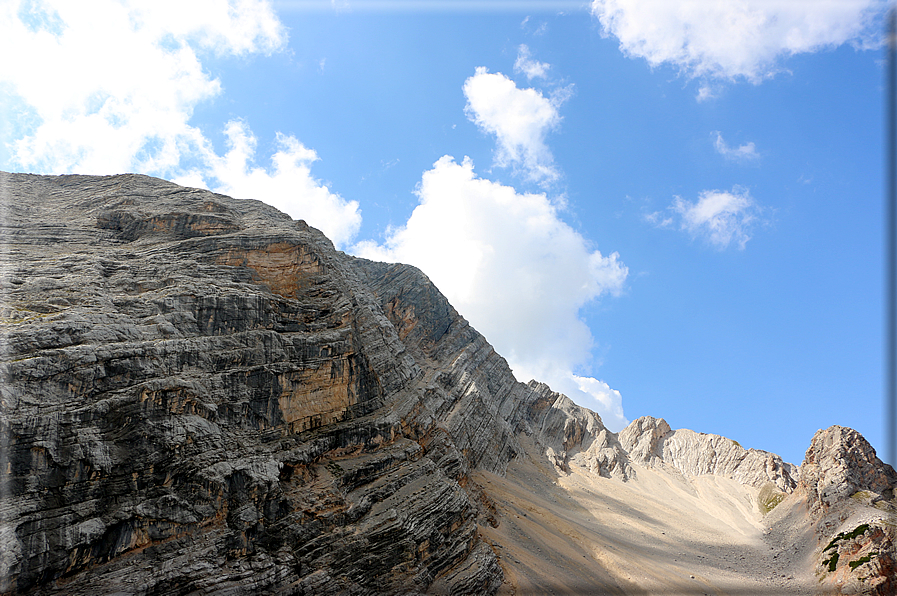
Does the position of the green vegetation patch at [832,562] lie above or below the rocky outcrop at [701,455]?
below

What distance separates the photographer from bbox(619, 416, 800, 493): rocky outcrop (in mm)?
78062

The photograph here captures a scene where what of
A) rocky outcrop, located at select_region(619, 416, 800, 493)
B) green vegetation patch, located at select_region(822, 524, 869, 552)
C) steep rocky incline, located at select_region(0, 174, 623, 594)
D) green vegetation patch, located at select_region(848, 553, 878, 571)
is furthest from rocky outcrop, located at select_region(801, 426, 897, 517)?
steep rocky incline, located at select_region(0, 174, 623, 594)

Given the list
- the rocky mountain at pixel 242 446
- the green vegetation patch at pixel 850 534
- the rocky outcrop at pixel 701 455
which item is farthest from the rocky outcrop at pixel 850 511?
the rocky outcrop at pixel 701 455

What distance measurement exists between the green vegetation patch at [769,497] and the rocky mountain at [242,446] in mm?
7339

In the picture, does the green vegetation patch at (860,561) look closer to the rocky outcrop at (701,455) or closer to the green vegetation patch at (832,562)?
the green vegetation patch at (832,562)

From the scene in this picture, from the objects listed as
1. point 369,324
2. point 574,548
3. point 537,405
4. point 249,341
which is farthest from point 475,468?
point 249,341

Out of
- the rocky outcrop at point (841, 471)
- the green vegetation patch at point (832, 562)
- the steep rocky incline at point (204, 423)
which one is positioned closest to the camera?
the steep rocky incline at point (204, 423)

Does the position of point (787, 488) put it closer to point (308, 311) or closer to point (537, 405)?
point (537, 405)

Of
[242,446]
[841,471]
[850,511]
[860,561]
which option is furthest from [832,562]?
[242,446]

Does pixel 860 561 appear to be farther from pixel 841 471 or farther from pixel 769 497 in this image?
pixel 769 497

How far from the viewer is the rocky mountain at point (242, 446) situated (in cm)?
2300

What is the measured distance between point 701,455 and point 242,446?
8488 cm

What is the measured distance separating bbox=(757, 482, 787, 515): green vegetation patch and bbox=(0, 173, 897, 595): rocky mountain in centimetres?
734

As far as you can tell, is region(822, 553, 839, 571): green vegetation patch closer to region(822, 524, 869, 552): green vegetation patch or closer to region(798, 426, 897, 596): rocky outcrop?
region(798, 426, 897, 596): rocky outcrop
